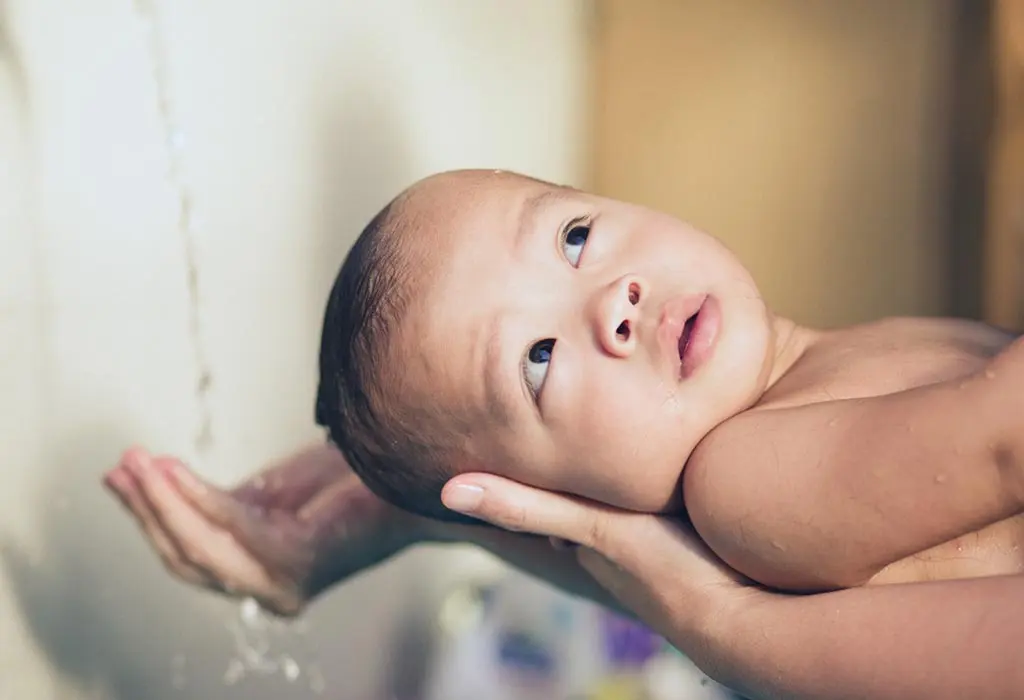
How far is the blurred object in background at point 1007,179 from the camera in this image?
1.14 metres

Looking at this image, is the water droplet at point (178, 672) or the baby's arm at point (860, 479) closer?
the baby's arm at point (860, 479)

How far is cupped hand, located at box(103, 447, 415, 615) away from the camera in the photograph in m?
1.02

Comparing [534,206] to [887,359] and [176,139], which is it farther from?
[176,139]

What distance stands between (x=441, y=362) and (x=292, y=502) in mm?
449

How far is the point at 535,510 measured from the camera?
77cm

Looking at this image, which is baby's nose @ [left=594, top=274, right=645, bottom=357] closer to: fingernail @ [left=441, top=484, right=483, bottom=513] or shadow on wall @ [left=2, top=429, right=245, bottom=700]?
fingernail @ [left=441, top=484, right=483, bottom=513]

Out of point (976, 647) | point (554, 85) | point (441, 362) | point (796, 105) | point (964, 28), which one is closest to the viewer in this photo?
point (976, 647)

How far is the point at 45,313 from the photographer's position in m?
0.96

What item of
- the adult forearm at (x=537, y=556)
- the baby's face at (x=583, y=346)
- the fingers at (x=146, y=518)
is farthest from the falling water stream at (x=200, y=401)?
the baby's face at (x=583, y=346)

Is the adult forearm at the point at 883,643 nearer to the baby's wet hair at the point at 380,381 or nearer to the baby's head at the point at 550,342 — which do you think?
the baby's head at the point at 550,342

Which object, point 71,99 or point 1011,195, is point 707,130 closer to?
point 1011,195

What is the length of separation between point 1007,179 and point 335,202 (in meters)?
0.84

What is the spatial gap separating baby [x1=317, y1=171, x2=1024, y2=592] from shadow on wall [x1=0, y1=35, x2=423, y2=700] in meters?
0.34

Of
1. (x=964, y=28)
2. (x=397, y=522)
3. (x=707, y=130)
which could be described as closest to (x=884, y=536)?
(x=397, y=522)
